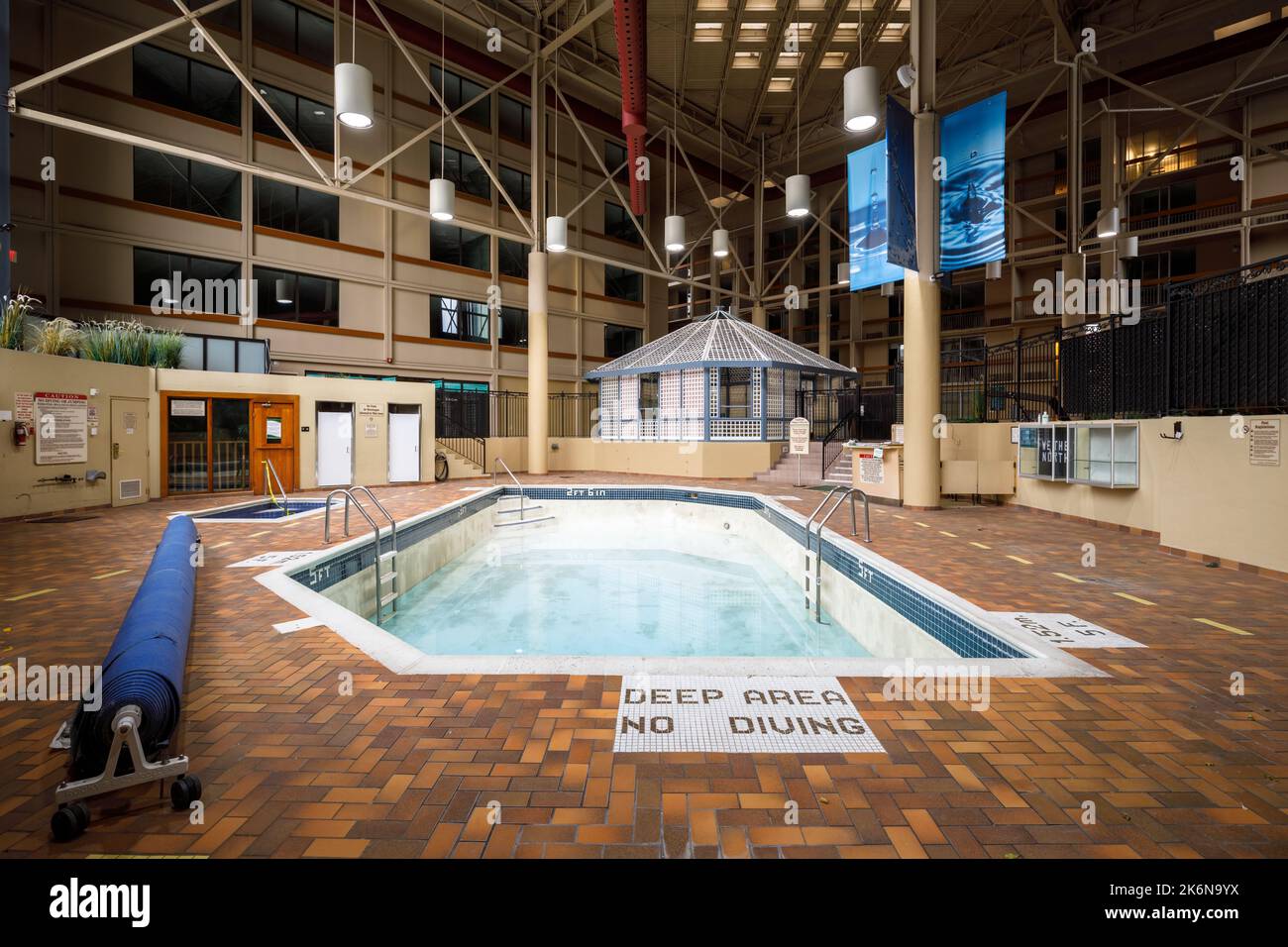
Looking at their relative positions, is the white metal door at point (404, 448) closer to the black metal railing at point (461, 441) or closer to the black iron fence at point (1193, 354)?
the black metal railing at point (461, 441)

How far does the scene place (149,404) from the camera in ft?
35.9

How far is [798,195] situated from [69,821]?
14.8 metres

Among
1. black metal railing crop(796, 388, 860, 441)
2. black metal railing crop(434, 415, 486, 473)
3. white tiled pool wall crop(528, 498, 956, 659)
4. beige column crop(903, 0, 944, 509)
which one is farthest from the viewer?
black metal railing crop(796, 388, 860, 441)

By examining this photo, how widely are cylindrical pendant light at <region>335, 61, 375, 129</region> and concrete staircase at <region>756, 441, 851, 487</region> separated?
11.2m

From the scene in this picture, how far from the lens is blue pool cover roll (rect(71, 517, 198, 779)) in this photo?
2.24 meters

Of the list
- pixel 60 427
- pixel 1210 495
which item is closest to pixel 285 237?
pixel 60 427

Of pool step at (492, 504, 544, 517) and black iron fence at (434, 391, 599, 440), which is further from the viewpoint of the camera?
black iron fence at (434, 391, 599, 440)

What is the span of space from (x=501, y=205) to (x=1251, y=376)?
66.7ft

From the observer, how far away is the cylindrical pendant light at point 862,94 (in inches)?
319

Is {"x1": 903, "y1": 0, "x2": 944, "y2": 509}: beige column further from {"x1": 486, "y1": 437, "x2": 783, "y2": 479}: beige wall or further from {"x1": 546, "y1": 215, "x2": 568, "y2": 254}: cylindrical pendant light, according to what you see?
{"x1": 546, "y1": 215, "x2": 568, "y2": 254}: cylindrical pendant light

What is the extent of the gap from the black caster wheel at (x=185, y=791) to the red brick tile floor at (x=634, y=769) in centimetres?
5

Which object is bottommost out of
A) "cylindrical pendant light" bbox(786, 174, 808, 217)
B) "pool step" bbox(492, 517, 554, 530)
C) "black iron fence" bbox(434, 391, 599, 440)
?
"pool step" bbox(492, 517, 554, 530)

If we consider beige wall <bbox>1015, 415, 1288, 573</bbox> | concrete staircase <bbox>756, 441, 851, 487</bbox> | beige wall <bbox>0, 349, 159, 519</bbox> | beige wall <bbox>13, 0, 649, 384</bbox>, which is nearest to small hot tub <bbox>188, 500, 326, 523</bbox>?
beige wall <bbox>0, 349, 159, 519</bbox>
